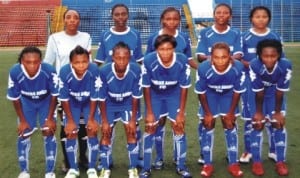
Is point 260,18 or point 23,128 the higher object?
point 260,18

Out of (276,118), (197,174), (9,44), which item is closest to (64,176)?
(197,174)

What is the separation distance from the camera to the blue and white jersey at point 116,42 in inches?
229

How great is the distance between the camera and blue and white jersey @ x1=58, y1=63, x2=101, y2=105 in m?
5.14

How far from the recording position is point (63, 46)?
5434 mm

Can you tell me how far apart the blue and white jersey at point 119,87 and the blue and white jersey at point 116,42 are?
2.05ft

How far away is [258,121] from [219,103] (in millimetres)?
482

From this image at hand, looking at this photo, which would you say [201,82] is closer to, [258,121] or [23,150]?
[258,121]

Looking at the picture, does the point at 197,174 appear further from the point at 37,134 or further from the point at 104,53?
the point at 37,134

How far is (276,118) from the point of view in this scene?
5441 millimetres

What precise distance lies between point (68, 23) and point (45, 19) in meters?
21.4

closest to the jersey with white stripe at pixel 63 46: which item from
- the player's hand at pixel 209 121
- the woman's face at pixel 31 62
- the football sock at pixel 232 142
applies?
the woman's face at pixel 31 62

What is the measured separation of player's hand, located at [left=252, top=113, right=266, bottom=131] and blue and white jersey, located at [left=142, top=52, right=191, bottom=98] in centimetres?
87

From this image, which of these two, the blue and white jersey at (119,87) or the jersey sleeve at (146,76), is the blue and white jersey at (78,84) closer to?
the blue and white jersey at (119,87)

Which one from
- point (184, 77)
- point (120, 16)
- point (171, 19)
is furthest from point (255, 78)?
point (120, 16)
